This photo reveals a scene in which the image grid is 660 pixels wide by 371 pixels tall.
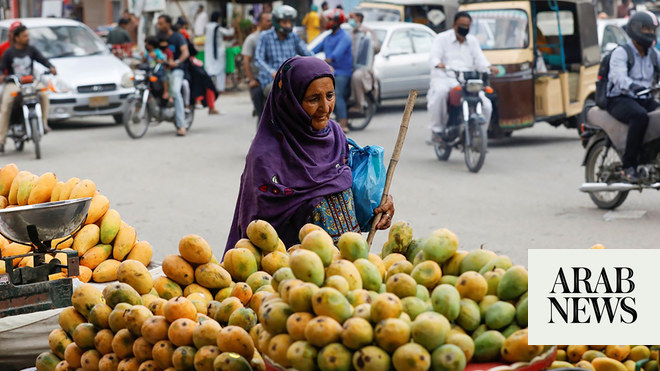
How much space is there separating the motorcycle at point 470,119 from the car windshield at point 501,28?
152 centimetres

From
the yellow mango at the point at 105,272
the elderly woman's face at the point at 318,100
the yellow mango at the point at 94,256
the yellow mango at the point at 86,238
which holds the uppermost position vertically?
the elderly woman's face at the point at 318,100

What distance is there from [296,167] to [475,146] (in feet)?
24.4

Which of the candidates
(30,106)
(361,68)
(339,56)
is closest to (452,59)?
(339,56)

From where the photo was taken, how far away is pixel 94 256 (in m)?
4.22

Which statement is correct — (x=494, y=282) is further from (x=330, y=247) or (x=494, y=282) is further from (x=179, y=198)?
(x=179, y=198)

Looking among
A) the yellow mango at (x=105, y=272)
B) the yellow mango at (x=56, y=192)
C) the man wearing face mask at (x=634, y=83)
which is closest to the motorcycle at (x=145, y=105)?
the man wearing face mask at (x=634, y=83)

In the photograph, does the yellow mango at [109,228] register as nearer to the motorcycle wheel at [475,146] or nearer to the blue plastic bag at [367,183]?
the blue plastic bag at [367,183]

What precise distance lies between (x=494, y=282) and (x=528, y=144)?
11.5 metres

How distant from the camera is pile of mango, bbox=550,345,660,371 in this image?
8.18ft

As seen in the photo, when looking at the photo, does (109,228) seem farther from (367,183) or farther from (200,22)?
(200,22)

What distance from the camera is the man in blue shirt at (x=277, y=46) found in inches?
457

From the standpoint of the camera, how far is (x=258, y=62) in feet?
38.4

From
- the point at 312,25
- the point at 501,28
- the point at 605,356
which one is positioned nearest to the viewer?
the point at 605,356

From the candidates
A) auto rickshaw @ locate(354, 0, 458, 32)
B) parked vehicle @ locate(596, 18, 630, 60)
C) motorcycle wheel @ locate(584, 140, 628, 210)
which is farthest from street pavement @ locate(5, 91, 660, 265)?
auto rickshaw @ locate(354, 0, 458, 32)
